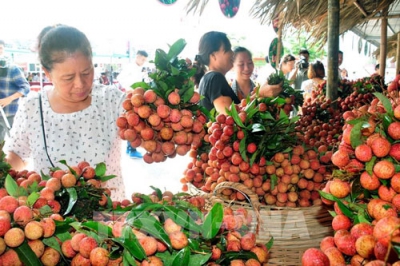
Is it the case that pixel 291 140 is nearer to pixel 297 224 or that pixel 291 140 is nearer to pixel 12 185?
pixel 297 224

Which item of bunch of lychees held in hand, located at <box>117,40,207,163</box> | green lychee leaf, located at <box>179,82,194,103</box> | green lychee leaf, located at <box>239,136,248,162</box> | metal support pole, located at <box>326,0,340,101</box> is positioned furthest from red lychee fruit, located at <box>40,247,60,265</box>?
metal support pole, located at <box>326,0,340,101</box>

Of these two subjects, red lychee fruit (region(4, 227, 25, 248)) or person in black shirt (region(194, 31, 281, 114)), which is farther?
person in black shirt (region(194, 31, 281, 114))

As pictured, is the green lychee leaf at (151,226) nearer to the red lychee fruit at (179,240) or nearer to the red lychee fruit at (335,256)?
the red lychee fruit at (179,240)

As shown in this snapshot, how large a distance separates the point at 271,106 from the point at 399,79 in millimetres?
600

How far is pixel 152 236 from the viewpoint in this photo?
0.79m

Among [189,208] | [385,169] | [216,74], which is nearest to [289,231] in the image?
[189,208]

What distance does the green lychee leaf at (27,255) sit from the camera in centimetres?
77

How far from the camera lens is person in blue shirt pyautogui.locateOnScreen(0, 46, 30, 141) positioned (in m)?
3.67

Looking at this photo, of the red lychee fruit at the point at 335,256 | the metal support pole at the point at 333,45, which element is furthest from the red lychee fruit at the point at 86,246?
the metal support pole at the point at 333,45

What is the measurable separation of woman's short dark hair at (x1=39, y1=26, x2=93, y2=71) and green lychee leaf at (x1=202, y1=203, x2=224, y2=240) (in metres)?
0.90

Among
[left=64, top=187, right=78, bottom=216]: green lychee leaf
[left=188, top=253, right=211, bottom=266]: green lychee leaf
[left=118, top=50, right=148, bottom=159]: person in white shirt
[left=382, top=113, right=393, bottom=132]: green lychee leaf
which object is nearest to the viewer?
[left=188, top=253, right=211, bottom=266]: green lychee leaf

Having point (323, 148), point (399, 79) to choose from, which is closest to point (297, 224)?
point (323, 148)

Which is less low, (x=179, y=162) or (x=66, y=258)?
(x=66, y=258)

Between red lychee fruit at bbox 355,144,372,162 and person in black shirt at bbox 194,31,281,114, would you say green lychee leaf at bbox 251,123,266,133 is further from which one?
red lychee fruit at bbox 355,144,372,162
